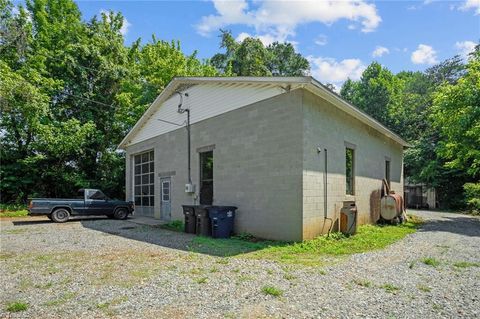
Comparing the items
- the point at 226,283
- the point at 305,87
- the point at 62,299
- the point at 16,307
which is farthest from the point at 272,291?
the point at 305,87

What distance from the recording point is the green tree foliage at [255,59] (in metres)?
31.3

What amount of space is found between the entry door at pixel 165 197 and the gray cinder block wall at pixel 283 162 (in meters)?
1.67

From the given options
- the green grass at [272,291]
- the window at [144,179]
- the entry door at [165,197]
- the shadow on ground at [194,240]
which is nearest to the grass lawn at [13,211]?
the window at [144,179]

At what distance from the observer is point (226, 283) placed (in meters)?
5.23

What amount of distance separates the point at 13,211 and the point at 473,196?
91.2 ft

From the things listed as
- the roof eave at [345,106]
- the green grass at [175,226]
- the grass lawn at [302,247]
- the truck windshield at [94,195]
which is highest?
the roof eave at [345,106]

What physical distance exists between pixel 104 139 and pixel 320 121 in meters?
18.0

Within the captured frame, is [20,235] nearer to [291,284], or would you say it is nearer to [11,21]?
[291,284]

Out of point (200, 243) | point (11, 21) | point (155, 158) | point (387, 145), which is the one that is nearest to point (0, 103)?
point (11, 21)

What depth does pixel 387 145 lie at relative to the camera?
15.7 metres

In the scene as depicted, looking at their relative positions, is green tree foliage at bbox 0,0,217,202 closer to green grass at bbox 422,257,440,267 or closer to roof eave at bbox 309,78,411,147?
roof eave at bbox 309,78,411,147

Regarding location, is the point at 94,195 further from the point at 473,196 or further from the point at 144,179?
the point at 473,196

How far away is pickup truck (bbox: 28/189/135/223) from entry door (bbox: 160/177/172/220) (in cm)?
230

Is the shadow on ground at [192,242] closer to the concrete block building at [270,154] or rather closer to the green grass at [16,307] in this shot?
the concrete block building at [270,154]
